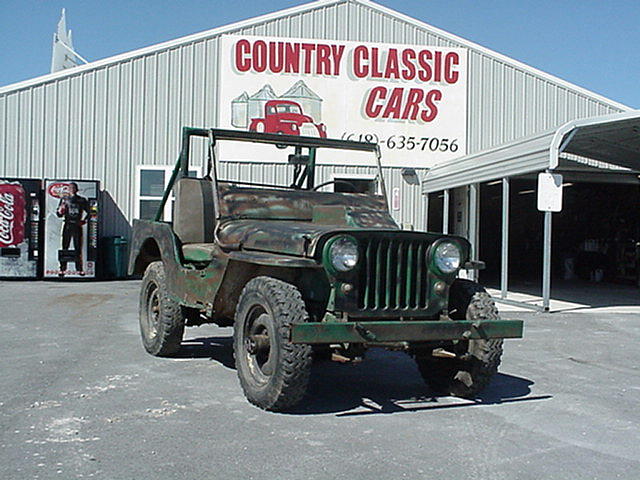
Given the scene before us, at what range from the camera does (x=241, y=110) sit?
17.8 meters

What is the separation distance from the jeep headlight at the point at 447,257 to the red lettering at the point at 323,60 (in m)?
13.5

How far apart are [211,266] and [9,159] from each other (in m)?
13.1

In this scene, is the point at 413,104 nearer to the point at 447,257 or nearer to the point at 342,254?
the point at 447,257

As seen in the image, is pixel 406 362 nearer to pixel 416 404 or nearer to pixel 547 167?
pixel 416 404

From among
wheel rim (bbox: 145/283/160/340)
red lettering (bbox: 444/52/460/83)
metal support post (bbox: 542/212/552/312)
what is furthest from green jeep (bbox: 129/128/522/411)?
red lettering (bbox: 444/52/460/83)

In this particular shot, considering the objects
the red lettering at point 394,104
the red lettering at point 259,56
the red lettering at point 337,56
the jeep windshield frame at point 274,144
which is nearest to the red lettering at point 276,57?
the red lettering at point 259,56

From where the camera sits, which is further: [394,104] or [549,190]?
[394,104]

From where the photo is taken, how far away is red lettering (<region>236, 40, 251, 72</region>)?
17.9 m

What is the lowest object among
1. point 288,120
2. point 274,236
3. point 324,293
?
point 324,293

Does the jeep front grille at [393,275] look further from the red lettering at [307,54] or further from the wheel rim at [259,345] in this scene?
the red lettering at [307,54]

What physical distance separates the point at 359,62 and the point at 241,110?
3183mm

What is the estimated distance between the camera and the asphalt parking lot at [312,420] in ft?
13.3

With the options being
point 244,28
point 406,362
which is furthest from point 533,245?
point 406,362

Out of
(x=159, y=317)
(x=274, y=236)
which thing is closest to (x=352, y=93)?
(x=159, y=317)
